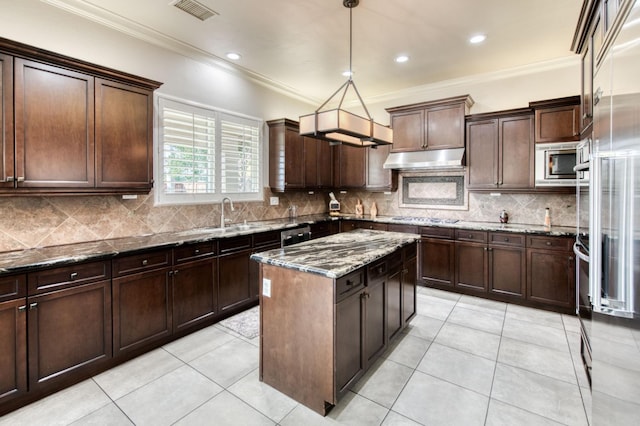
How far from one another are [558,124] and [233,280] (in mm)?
4304

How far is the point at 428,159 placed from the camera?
4617 mm

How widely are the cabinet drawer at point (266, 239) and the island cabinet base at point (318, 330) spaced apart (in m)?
1.53

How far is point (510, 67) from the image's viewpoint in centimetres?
434

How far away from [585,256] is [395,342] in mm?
1684

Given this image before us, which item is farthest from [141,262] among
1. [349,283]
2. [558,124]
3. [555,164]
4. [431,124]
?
[558,124]

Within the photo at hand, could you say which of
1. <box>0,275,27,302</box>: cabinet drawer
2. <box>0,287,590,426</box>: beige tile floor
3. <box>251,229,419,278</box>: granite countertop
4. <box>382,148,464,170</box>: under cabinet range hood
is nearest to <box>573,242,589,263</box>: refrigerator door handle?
<box>0,287,590,426</box>: beige tile floor

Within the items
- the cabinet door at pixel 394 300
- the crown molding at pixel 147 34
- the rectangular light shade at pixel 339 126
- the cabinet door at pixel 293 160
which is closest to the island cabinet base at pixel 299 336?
the cabinet door at pixel 394 300

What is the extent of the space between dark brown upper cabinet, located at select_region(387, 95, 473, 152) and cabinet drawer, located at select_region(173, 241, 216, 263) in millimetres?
3281

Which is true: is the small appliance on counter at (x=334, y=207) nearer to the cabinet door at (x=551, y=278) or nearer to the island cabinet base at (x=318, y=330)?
the cabinet door at (x=551, y=278)

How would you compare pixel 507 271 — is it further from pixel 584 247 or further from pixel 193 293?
pixel 193 293

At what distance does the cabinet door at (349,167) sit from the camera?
5.58m

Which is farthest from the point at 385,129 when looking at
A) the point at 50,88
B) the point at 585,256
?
the point at 50,88

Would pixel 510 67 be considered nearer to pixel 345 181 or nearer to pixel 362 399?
pixel 345 181

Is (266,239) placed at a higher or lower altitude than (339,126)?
lower
